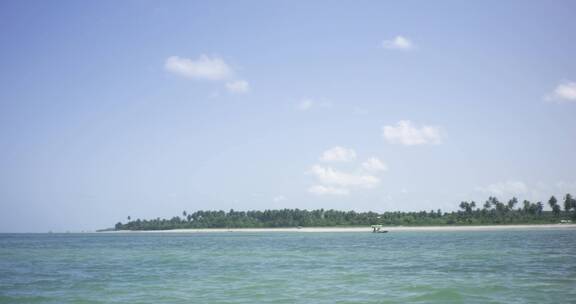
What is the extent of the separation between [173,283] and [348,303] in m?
14.1

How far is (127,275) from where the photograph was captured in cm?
3731

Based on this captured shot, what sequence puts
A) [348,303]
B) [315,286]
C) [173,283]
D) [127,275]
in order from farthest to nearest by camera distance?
[127,275] → [173,283] → [315,286] → [348,303]

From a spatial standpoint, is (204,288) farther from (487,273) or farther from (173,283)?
(487,273)

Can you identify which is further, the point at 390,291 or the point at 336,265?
the point at 336,265

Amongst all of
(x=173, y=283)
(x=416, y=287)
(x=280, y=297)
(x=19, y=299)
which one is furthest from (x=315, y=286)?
(x=19, y=299)

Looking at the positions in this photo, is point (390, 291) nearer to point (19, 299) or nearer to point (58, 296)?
point (58, 296)

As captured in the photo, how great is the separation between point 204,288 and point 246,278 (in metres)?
5.27

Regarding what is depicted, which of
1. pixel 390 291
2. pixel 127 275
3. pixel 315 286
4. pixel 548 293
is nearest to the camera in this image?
pixel 548 293

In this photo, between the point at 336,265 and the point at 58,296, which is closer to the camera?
the point at 58,296

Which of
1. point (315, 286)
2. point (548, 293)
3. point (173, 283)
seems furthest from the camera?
point (173, 283)

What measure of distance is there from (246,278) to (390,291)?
1156cm

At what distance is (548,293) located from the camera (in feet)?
77.9

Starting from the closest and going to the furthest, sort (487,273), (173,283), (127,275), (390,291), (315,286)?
(390,291) < (315,286) < (173,283) < (487,273) < (127,275)

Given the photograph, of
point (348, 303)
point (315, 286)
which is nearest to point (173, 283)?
point (315, 286)
